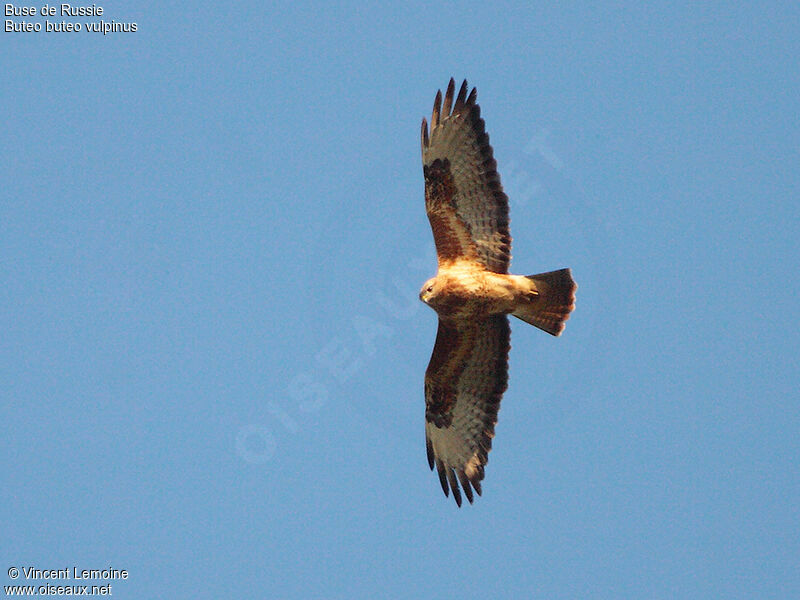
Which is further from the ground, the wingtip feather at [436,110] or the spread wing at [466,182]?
the wingtip feather at [436,110]

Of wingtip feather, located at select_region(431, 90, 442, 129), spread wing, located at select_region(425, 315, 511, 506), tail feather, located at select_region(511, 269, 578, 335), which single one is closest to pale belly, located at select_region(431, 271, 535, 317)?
tail feather, located at select_region(511, 269, 578, 335)

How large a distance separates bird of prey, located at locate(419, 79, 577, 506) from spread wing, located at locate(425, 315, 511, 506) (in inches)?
0.5

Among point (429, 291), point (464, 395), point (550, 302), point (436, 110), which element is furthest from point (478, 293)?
point (436, 110)

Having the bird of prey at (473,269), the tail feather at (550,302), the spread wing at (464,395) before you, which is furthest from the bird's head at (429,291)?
the tail feather at (550,302)

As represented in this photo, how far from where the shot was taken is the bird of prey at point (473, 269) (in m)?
10.5

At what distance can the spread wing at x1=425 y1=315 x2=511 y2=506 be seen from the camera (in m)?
10.9

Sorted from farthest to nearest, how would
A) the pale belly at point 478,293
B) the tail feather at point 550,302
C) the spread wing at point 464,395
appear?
the spread wing at point 464,395, the tail feather at point 550,302, the pale belly at point 478,293

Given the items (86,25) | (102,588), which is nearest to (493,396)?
(102,588)

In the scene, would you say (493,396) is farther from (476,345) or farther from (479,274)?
(479,274)

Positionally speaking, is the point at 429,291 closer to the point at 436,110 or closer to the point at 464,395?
the point at 464,395

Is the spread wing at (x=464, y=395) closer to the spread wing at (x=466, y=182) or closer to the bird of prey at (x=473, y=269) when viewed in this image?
the bird of prey at (x=473, y=269)

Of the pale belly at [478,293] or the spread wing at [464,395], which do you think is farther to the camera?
the spread wing at [464,395]

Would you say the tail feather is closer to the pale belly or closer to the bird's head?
the pale belly

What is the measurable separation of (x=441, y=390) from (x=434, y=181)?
2.14 m
